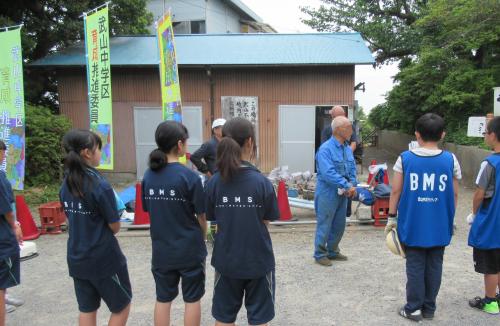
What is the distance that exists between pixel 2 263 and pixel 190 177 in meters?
1.73

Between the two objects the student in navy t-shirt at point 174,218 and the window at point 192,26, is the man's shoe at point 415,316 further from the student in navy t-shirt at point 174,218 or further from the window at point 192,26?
the window at point 192,26

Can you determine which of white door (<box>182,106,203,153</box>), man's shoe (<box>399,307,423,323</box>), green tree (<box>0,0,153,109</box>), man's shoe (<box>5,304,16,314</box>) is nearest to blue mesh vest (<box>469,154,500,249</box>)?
man's shoe (<box>399,307,423,323</box>)

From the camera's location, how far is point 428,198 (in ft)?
10.7

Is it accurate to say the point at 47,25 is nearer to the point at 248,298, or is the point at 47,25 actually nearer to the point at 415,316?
the point at 248,298

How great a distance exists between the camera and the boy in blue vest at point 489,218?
3.35m

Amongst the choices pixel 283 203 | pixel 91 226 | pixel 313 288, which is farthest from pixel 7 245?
pixel 283 203

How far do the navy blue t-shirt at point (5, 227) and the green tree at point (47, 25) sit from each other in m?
9.44

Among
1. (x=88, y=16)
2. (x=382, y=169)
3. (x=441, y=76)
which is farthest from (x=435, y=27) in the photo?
(x=88, y=16)

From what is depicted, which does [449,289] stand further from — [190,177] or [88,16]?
[88,16]

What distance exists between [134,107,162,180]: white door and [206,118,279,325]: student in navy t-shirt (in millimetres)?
9501

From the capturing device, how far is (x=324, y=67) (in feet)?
37.0

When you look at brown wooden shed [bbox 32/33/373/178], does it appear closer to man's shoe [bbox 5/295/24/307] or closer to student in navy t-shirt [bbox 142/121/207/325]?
man's shoe [bbox 5/295/24/307]

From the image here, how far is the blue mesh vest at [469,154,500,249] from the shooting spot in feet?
11.0

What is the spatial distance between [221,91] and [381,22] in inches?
344
